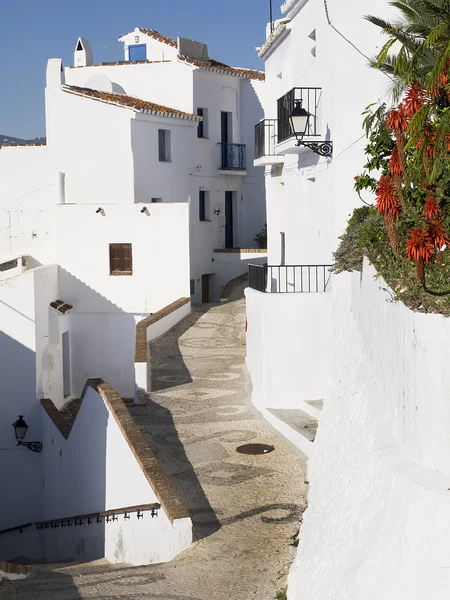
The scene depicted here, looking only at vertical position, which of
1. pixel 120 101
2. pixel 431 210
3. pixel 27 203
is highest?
pixel 120 101

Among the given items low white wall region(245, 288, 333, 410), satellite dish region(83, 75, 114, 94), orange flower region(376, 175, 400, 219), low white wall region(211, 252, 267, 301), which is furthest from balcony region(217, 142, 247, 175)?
orange flower region(376, 175, 400, 219)

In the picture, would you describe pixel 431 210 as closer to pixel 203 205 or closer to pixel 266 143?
pixel 266 143

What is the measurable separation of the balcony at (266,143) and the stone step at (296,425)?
301 inches

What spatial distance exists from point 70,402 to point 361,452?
1669cm

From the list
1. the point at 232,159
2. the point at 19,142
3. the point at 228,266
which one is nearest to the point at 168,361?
the point at 228,266

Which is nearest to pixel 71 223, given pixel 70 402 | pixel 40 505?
pixel 70 402

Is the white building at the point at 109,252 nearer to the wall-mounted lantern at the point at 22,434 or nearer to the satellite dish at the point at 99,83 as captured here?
the satellite dish at the point at 99,83

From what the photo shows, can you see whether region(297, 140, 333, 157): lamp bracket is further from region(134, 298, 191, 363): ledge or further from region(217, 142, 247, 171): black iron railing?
region(217, 142, 247, 171): black iron railing

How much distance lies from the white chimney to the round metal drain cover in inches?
887

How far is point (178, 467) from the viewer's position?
13.9 m

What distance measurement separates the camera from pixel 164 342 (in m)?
21.7

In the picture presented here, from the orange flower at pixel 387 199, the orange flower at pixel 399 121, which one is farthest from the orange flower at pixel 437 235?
the orange flower at pixel 399 121

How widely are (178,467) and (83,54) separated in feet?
77.3

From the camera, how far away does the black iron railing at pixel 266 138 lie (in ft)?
71.2
